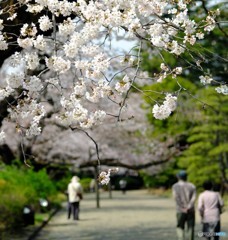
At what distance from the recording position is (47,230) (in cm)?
1758

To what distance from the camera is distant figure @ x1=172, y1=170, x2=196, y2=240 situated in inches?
442

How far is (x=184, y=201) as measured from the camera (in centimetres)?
1133

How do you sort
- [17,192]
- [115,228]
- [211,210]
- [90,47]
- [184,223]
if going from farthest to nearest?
1. [17,192]
2. [115,228]
3. [184,223]
4. [211,210]
5. [90,47]

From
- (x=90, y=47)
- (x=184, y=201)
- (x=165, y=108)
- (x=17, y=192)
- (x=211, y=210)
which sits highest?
(x=90, y=47)

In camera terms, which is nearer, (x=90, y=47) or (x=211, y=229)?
(x=90, y=47)

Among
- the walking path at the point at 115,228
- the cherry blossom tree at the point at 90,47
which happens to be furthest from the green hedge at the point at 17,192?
the cherry blossom tree at the point at 90,47

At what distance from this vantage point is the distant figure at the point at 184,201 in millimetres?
11219

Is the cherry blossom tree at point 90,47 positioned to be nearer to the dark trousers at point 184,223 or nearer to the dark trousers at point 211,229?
the dark trousers at point 211,229

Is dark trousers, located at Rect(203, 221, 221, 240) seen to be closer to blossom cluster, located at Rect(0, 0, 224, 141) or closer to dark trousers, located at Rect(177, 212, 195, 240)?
dark trousers, located at Rect(177, 212, 195, 240)

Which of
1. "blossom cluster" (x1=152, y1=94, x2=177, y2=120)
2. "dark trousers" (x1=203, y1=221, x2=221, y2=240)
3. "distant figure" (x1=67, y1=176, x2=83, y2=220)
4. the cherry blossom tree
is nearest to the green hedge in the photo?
"distant figure" (x1=67, y1=176, x2=83, y2=220)

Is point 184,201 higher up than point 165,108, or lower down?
lower down

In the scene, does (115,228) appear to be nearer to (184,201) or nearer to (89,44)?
(184,201)

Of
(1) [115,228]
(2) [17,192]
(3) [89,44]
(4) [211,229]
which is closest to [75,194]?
(2) [17,192]

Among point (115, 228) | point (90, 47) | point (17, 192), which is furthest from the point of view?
point (17, 192)
